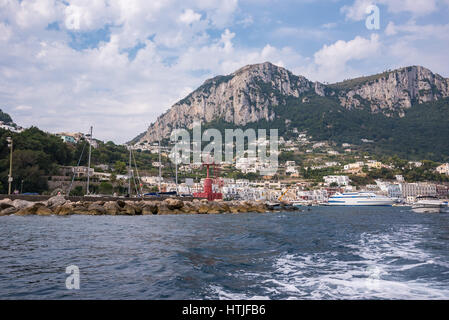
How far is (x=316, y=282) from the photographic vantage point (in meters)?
8.42

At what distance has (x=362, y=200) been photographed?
10325 cm

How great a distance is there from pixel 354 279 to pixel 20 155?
63.5 meters

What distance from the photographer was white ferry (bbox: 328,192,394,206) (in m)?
102

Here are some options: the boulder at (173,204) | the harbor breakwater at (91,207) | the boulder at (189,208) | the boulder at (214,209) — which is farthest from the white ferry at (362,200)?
the boulder at (173,204)

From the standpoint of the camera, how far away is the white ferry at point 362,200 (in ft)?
334

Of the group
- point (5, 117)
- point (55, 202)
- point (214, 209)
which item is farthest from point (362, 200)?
point (5, 117)

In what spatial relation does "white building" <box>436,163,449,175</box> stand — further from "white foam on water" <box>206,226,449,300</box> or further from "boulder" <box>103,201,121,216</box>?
"white foam on water" <box>206,226,449,300</box>

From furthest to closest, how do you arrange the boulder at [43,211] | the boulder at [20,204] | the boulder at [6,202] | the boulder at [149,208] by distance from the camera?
the boulder at [149,208] < the boulder at [6,202] < the boulder at [20,204] < the boulder at [43,211]

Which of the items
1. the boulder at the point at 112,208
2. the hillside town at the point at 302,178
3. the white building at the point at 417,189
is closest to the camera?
the boulder at the point at 112,208

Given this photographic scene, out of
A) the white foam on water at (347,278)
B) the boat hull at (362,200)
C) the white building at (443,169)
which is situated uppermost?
the white building at (443,169)

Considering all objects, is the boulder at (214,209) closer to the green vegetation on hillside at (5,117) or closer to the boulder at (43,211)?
the boulder at (43,211)

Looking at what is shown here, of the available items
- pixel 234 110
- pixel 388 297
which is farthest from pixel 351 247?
pixel 234 110

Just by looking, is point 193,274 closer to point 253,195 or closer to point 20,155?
point 20,155
